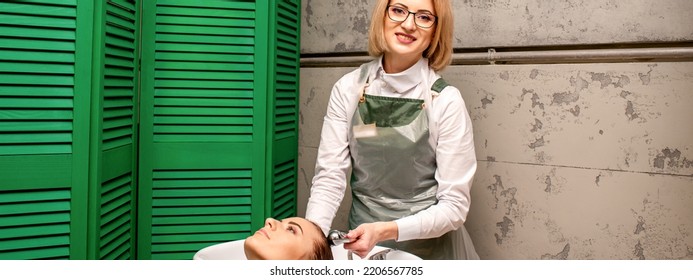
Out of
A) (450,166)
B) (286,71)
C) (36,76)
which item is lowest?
(450,166)

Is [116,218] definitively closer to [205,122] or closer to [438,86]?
[205,122]

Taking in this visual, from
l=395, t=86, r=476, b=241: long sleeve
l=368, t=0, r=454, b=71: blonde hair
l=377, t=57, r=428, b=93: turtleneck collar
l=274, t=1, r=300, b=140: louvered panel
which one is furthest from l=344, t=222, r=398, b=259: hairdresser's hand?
l=274, t=1, r=300, b=140: louvered panel

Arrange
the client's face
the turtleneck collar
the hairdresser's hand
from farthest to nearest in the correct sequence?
the turtleneck collar < the hairdresser's hand < the client's face

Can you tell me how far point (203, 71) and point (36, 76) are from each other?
70cm

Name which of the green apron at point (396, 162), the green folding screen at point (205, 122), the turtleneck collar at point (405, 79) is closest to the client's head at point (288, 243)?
the green apron at point (396, 162)

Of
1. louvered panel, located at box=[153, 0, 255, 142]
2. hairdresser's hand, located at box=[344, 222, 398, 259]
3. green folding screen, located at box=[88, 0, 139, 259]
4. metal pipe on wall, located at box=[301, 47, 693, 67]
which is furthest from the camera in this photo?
louvered panel, located at box=[153, 0, 255, 142]

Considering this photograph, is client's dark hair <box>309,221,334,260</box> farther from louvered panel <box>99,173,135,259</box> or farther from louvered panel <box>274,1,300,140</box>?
louvered panel <box>274,1,300,140</box>

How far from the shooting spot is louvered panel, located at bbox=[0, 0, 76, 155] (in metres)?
1.73

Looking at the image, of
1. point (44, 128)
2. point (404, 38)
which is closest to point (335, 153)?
point (404, 38)

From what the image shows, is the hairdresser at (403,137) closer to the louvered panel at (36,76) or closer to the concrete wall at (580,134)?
the concrete wall at (580,134)

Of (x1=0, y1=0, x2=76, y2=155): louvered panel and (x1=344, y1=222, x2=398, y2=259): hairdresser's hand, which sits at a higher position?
(x1=0, y1=0, x2=76, y2=155): louvered panel

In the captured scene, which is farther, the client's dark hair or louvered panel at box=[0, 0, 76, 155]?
louvered panel at box=[0, 0, 76, 155]

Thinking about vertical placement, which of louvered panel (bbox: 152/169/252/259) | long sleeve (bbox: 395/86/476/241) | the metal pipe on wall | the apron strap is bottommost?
louvered panel (bbox: 152/169/252/259)

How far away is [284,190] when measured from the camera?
105 inches
